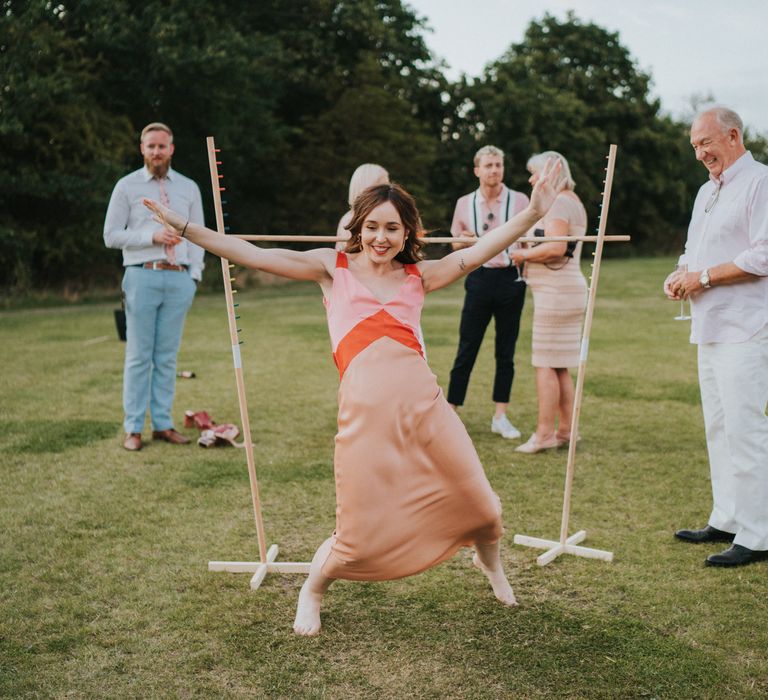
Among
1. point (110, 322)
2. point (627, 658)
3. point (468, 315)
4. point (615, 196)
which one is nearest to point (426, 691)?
point (627, 658)

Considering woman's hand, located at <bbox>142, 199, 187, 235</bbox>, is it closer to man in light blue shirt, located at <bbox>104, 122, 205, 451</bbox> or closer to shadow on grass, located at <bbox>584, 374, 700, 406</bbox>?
man in light blue shirt, located at <bbox>104, 122, 205, 451</bbox>

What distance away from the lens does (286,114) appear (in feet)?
122

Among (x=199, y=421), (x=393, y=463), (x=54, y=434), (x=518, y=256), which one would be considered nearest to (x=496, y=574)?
(x=393, y=463)

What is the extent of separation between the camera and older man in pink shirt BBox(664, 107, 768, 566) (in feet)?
14.2

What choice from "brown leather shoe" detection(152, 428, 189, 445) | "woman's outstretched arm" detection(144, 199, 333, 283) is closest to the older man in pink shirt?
"woman's outstretched arm" detection(144, 199, 333, 283)

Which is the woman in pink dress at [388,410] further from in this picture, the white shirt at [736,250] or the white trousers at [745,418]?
the white trousers at [745,418]

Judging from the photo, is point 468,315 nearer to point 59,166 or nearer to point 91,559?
point 91,559

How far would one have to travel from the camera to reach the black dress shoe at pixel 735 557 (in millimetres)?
4454

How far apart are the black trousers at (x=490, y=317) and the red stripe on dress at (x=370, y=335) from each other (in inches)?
138

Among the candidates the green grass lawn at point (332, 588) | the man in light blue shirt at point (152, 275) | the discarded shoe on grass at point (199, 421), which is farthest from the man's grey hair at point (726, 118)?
the discarded shoe on grass at point (199, 421)

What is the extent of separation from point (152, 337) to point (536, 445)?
335 cm

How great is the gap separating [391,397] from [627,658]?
1.51m

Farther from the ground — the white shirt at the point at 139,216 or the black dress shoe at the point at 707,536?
the white shirt at the point at 139,216

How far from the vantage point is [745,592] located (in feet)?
13.6
